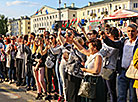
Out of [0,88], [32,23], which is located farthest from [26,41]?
[32,23]

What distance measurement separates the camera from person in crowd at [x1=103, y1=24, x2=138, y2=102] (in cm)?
489

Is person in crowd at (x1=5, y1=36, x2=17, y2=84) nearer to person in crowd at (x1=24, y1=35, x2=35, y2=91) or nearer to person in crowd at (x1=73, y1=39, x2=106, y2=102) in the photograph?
person in crowd at (x1=24, y1=35, x2=35, y2=91)

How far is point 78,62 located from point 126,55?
1121mm

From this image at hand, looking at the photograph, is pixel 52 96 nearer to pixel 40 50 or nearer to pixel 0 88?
pixel 40 50

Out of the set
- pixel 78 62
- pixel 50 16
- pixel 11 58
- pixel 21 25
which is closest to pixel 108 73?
pixel 78 62

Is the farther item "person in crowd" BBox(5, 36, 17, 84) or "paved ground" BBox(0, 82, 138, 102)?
"person in crowd" BBox(5, 36, 17, 84)

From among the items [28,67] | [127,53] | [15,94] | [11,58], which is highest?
[127,53]

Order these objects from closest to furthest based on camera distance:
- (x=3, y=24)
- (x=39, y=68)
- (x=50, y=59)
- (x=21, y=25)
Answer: (x=50, y=59)
(x=39, y=68)
(x=3, y=24)
(x=21, y=25)

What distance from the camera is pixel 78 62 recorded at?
221 inches

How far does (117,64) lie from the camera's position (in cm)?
546

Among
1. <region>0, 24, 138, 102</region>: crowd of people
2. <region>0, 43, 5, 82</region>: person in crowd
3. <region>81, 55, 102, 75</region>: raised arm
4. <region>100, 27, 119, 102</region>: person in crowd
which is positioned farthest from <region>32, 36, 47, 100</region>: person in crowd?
<region>0, 43, 5, 82</region>: person in crowd

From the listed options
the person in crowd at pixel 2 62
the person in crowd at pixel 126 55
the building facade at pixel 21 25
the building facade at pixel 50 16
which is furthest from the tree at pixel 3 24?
the person in crowd at pixel 126 55

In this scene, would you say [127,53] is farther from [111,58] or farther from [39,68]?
[39,68]

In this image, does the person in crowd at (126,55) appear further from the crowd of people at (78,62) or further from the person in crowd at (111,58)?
the person in crowd at (111,58)
